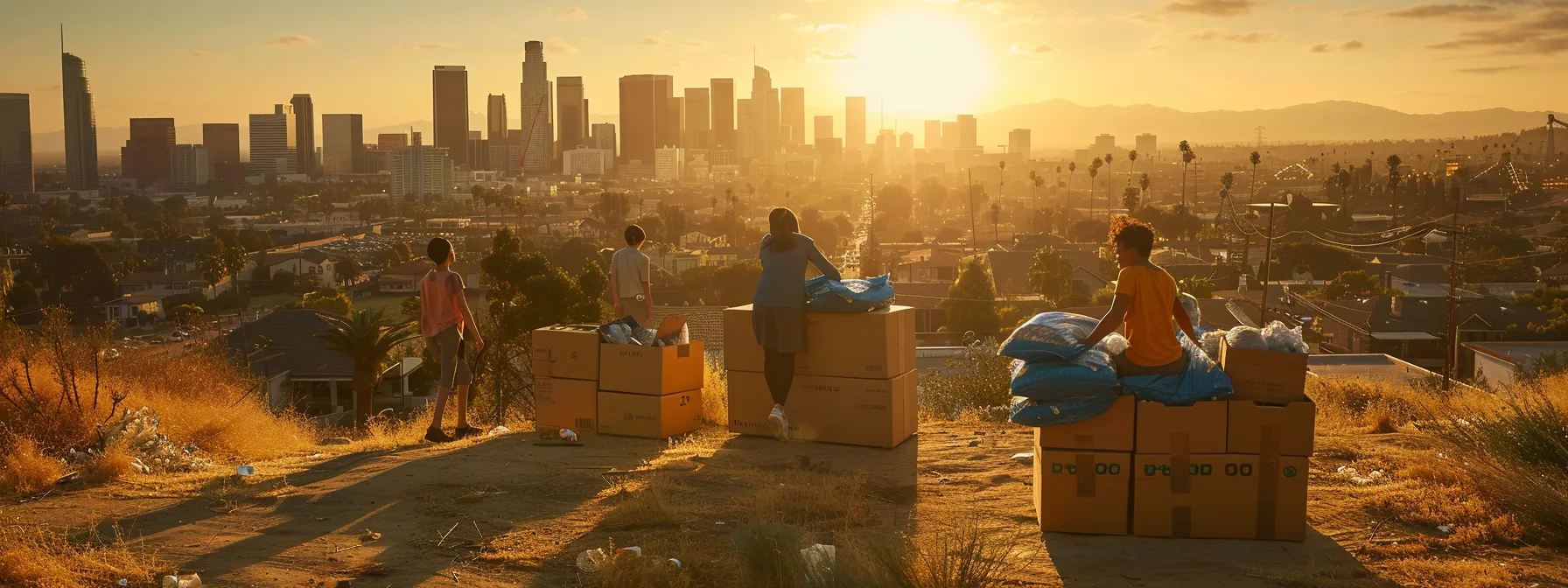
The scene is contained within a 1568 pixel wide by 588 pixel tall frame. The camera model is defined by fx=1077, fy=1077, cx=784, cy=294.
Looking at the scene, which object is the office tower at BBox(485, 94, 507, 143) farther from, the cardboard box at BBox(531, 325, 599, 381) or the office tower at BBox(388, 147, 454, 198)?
the cardboard box at BBox(531, 325, 599, 381)

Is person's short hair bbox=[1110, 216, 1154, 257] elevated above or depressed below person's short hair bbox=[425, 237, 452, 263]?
above

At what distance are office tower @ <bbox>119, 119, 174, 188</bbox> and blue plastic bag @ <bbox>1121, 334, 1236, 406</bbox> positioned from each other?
178045mm

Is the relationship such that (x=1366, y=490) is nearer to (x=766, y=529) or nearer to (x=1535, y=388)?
(x=766, y=529)

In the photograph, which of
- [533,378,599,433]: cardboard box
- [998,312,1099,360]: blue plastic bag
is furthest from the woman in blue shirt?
[998,312,1099,360]: blue plastic bag

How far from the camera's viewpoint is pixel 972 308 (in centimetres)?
3662

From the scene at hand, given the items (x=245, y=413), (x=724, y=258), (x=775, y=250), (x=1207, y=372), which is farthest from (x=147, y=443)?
(x=724, y=258)

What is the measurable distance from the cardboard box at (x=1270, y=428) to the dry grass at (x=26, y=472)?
668 cm

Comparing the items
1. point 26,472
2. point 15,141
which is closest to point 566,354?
point 26,472

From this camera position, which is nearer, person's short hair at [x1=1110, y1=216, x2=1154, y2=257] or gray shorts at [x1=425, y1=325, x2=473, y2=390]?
person's short hair at [x1=1110, y1=216, x2=1154, y2=257]

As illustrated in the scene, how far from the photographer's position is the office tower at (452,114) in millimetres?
154250

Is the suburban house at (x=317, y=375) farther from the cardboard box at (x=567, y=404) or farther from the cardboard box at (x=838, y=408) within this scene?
the cardboard box at (x=838, y=408)

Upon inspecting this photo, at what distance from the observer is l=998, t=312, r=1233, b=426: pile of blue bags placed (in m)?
5.41

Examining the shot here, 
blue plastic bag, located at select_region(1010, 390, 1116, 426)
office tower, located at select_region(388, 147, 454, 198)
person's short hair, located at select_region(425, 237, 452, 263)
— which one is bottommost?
blue plastic bag, located at select_region(1010, 390, 1116, 426)

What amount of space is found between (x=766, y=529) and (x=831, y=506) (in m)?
1.18
